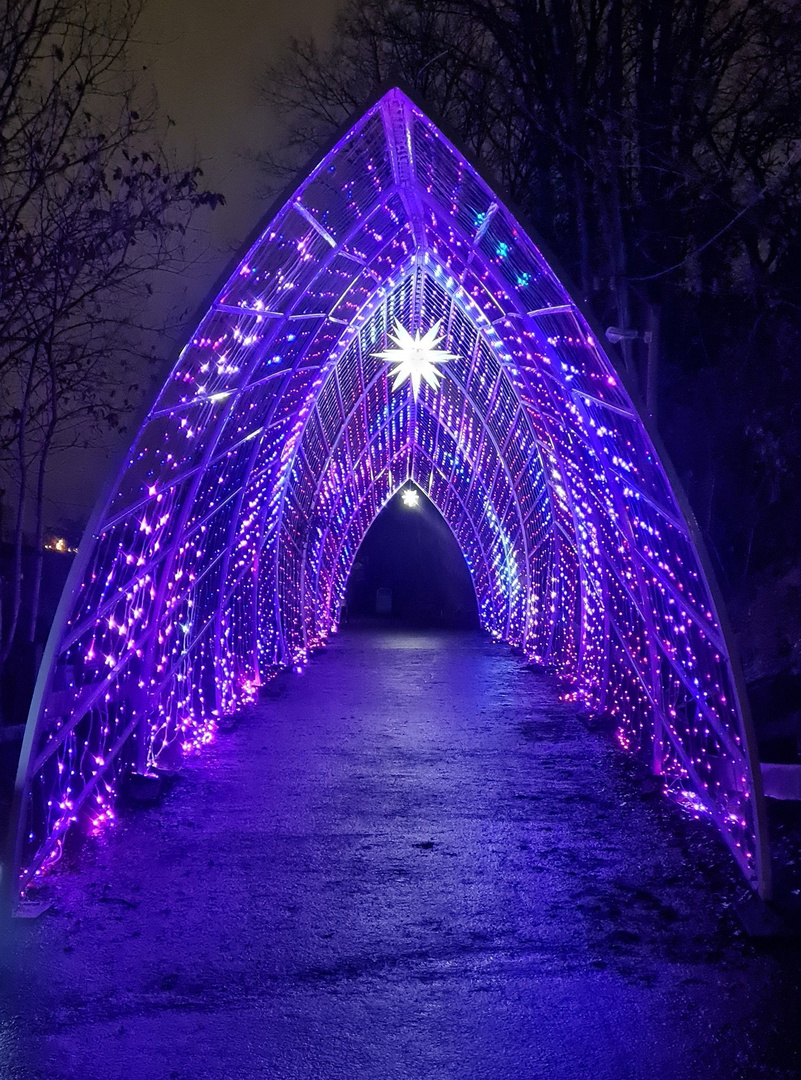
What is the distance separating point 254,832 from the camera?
275 inches

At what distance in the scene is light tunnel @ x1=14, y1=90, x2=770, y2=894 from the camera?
6367 millimetres

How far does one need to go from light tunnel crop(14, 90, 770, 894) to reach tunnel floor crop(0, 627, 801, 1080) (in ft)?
1.80

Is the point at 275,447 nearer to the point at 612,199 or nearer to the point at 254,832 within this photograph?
the point at 612,199

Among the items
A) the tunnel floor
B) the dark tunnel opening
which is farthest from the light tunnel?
the dark tunnel opening

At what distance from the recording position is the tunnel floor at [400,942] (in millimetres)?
3924

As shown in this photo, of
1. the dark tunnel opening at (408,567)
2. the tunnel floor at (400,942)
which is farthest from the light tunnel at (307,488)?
the dark tunnel opening at (408,567)

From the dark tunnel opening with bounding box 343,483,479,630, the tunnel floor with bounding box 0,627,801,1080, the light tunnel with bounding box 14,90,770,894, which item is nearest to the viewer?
the tunnel floor with bounding box 0,627,801,1080

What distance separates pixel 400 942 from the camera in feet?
16.4

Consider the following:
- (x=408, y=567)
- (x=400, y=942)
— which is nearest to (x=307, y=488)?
(x=400, y=942)

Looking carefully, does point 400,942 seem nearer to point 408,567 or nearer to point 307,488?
point 307,488

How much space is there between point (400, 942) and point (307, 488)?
46.1ft

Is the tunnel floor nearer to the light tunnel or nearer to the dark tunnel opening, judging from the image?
the light tunnel

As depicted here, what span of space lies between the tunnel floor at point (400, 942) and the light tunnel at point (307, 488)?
55cm

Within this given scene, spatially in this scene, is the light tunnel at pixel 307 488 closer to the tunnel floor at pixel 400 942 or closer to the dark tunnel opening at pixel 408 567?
the tunnel floor at pixel 400 942
